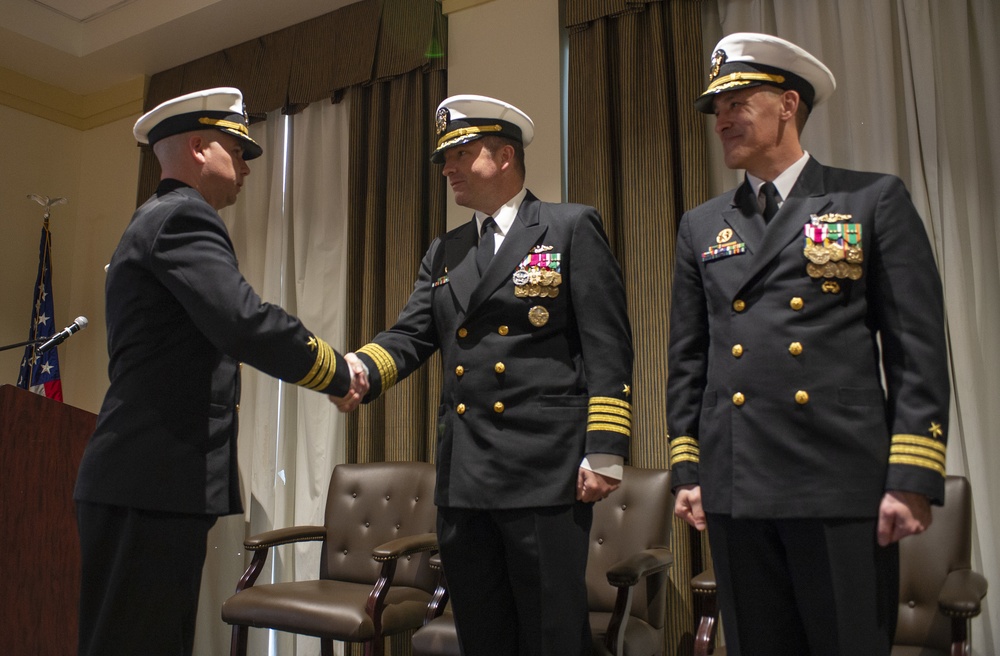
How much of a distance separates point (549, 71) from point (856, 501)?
2906 millimetres

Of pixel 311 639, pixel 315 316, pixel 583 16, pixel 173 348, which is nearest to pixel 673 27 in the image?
pixel 583 16

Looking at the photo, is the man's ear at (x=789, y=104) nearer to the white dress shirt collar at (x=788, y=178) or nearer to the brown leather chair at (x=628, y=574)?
the white dress shirt collar at (x=788, y=178)

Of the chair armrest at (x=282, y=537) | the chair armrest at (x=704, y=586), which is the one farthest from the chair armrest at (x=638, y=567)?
the chair armrest at (x=282, y=537)

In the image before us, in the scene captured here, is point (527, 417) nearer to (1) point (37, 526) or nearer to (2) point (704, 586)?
(2) point (704, 586)

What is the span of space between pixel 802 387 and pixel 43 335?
5.17 metres

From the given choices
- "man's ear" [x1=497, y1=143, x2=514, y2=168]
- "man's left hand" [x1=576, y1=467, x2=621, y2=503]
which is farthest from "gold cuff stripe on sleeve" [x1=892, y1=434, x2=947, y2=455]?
"man's ear" [x1=497, y1=143, x2=514, y2=168]

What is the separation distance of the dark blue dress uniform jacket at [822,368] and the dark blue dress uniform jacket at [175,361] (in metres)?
1.06

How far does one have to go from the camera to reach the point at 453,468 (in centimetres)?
213

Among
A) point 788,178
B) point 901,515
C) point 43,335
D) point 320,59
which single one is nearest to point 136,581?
point 901,515

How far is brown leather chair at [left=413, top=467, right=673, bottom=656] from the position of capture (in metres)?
2.56

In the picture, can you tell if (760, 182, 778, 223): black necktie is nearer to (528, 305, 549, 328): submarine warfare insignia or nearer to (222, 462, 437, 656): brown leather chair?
(528, 305, 549, 328): submarine warfare insignia

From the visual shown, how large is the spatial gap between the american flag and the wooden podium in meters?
1.95

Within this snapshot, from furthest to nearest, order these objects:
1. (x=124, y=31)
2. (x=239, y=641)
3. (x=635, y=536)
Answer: (x=124, y=31)
(x=239, y=641)
(x=635, y=536)

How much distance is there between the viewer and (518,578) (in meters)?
2.05
